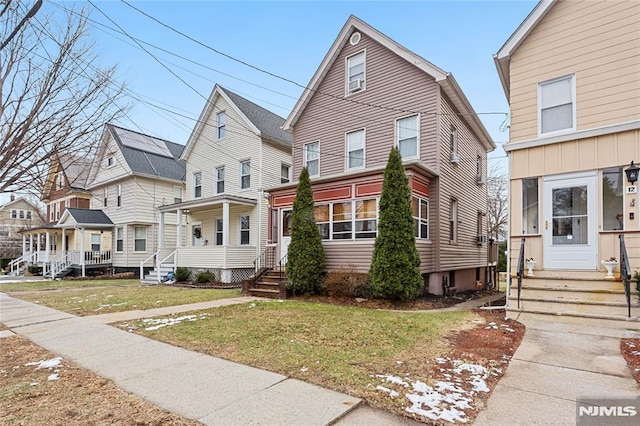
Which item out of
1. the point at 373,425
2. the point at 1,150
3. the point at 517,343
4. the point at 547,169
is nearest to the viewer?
the point at 373,425

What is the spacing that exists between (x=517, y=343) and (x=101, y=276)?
2176cm

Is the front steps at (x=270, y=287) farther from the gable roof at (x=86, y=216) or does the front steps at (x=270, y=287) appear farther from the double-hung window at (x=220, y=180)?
the gable roof at (x=86, y=216)

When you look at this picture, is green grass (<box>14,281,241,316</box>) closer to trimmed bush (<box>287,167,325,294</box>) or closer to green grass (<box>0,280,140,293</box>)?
trimmed bush (<box>287,167,325,294</box>)

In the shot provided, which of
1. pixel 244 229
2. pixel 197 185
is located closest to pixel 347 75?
pixel 244 229

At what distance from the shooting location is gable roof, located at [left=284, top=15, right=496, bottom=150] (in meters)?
12.0

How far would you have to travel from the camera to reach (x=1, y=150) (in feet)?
14.5

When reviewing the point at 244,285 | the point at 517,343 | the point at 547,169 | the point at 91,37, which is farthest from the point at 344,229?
the point at 91,37

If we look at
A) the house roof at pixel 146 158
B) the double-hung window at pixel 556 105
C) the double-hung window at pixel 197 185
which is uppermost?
the house roof at pixel 146 158

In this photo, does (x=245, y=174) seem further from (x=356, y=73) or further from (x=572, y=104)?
(x=572, y=104)

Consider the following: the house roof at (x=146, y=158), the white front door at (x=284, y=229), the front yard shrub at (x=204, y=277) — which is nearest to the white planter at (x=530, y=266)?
the white front door at (x=284, y=229)

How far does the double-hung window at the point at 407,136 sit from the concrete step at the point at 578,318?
6274 mm

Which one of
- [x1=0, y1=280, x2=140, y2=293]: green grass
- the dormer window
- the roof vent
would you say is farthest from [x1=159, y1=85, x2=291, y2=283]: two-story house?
the roof vent

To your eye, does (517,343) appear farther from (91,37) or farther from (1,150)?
(91,37)

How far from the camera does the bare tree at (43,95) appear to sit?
464 centimetres
